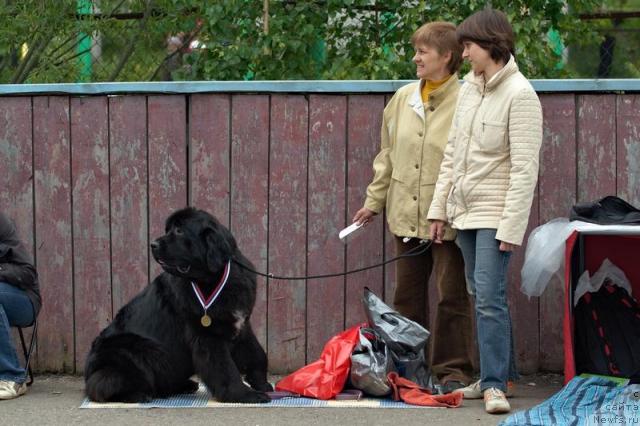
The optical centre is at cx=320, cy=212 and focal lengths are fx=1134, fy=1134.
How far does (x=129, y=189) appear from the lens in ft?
22.1

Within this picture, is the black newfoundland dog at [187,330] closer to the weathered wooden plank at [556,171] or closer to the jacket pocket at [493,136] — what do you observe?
the jacket pocket at [493,136]

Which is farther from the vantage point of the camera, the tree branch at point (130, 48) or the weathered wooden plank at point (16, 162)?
the tree branch at point (130, 48)

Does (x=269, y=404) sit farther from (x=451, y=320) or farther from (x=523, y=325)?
(x=523, y=325)

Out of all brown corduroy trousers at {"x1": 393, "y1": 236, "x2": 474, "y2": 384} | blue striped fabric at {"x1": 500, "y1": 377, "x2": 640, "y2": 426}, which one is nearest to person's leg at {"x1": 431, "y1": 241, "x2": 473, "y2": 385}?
brown corduroy trousers at {"x1": 393, "y1": 236, "x2": 474, "y2": 384}

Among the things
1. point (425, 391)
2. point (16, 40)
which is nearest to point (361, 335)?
point (425, 391)

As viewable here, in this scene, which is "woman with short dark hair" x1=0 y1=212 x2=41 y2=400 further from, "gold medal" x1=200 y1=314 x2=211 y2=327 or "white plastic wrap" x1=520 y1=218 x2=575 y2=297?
"white plastic wrap" x1=520 y1=218 x2=575 y2=297

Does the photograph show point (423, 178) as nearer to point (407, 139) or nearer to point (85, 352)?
point (407, 139)

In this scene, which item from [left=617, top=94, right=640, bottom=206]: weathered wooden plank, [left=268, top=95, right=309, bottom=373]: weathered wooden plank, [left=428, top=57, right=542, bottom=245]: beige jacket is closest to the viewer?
[left=428, top=57, right=542, bottom=245]: beige jacket

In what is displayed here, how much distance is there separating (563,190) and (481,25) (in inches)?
52.0

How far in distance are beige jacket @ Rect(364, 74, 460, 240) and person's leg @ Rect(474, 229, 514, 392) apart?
0.40 m

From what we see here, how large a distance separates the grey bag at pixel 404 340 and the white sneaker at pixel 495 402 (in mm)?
458

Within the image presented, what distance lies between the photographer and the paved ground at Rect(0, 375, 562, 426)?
5.47 m

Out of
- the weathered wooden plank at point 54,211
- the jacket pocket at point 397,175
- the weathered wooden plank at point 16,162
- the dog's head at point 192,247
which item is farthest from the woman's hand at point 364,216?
the weathered wooden plank at point 16,162

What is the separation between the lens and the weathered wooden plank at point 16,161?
6781 mm
